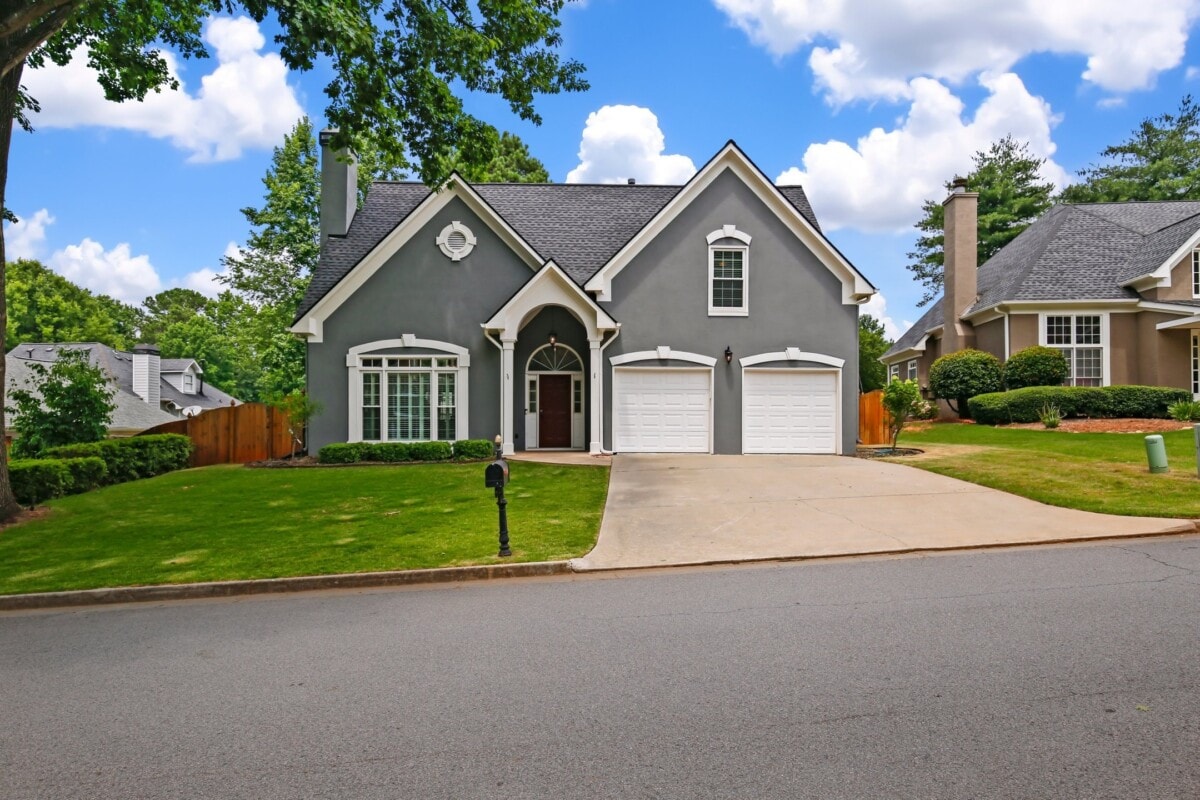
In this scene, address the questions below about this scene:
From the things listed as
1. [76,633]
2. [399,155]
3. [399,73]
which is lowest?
[76,633]

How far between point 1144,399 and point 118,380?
40420 mm

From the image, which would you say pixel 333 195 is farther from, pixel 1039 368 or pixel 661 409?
pixel 1039 368

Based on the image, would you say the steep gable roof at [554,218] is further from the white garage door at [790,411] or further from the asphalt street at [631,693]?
the asphalt street at [631,693]

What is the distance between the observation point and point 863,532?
8641 millimetres

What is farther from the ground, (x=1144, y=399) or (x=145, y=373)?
(x=145, y=373)

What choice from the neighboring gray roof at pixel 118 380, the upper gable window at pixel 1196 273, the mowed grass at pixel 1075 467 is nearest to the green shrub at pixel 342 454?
the mowed grass at pixel 1075 467

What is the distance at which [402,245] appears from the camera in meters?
18.2

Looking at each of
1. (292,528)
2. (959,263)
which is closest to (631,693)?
(292,528)

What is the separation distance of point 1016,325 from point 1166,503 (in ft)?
51.7

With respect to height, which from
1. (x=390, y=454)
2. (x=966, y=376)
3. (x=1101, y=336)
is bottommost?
(x=390, y=454)

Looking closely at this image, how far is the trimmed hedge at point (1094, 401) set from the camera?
2094 cm

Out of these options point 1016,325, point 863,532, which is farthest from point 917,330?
point 863,532

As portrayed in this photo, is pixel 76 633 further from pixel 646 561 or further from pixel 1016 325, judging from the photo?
pixel 1016 325

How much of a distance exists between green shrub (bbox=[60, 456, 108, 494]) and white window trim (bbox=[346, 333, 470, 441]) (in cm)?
523
